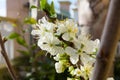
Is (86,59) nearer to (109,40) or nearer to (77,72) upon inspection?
(77,72)

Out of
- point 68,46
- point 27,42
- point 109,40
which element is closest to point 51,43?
point 68,46

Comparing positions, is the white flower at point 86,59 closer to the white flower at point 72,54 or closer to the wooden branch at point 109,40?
the white flower at point 72,54

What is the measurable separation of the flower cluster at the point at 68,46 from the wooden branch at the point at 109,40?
0.85 feet

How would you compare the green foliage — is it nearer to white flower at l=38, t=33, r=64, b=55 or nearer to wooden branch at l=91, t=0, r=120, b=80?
white flower at l=38, t=33, r=64, b=55

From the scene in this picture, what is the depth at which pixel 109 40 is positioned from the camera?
0.27m

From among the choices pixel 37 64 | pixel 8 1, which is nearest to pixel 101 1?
pixel 37 64

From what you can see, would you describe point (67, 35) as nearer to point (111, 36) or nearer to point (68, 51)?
point (68, 51)

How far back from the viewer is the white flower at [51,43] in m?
0.56

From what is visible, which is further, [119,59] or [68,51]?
[119,59]

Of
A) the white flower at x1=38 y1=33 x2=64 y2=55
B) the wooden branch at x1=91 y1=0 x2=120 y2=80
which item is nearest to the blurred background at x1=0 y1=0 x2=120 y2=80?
the white flower at x1=38 y1=33 x2=64 y2=55

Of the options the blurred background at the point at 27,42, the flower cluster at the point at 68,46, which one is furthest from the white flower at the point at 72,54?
the blurred background at the point at 27,42

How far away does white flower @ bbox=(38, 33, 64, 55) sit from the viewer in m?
0.56

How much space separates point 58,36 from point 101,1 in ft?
2.73

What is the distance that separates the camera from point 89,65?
58 centimetres
